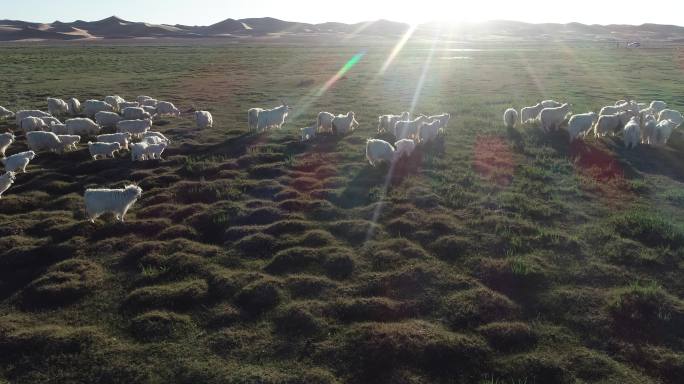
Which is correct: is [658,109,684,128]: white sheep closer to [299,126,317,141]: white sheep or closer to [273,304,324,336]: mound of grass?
[299,126,317,141]: white sheep

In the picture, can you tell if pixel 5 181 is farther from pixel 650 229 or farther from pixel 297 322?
pixel 650 229

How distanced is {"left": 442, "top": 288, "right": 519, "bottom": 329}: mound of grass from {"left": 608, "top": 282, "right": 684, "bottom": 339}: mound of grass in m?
1.44

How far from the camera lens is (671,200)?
424 inches

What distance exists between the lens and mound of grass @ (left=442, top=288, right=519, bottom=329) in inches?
259

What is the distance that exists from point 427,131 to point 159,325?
11.4 metres

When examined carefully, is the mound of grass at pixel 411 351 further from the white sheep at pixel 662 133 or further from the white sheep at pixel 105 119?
the white sheep at pixel 105 119

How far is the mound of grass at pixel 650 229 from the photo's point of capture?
341 inches

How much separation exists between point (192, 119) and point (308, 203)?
40.6ft

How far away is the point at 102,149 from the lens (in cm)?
1438

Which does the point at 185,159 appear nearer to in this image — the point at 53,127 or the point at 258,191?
the point at 258,191

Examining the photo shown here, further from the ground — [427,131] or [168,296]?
[427,131]

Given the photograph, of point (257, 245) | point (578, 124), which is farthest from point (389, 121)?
point (257, 245)

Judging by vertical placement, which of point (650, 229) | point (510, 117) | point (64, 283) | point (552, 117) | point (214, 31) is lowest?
point (64, 283)

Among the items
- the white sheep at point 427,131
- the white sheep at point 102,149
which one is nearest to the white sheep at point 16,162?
the white sheep at point 102,149
